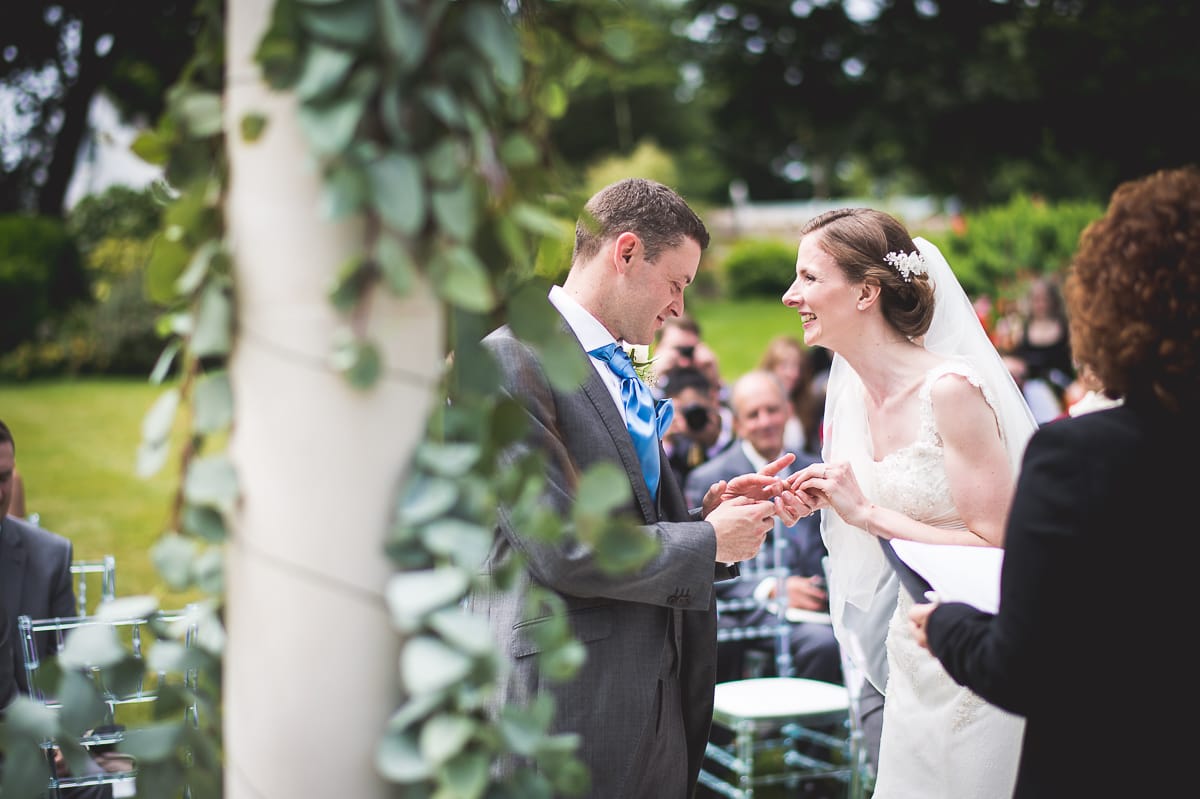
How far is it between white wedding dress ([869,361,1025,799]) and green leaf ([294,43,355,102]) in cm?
207

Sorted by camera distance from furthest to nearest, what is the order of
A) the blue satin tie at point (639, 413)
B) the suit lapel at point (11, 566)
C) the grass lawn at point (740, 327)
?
the grass lawn at point (740, 327) → the suit lapel at point (11, 566) → the blue satin tie at point (639, 413)

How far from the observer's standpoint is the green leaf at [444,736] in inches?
47.6

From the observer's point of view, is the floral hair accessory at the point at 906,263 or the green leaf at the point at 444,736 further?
the floral hair accessory at the point at 906,263

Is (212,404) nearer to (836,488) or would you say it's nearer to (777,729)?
(836,488)

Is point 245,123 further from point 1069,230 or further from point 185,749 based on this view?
point 1069,230

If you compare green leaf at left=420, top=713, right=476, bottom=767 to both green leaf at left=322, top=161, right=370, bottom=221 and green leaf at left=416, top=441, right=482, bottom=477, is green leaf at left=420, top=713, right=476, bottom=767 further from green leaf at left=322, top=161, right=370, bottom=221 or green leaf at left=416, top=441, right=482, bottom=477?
green leaf at left=322, top=161, right=370, bottom=221

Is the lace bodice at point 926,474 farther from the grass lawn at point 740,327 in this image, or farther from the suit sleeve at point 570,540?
the grass lawn at point 740,327

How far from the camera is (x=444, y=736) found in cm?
122

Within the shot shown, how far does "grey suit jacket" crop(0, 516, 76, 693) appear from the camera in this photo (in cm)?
409

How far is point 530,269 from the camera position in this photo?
1.51 meters

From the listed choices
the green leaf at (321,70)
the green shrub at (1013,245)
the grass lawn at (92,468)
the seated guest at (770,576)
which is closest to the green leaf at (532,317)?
the green leaf at (321,70)

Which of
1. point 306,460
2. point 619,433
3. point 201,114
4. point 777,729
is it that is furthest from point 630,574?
point 777,729

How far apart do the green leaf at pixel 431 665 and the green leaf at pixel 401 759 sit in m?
0.06

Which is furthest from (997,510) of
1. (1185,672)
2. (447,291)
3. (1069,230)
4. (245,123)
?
(1069,230)
